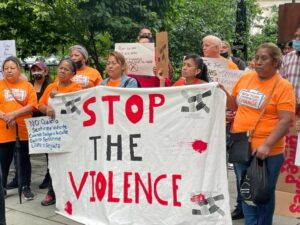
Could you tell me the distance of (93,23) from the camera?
275 inches

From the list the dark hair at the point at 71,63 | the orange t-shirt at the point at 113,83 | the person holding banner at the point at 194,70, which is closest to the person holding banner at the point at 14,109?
the dark hair at the point at 71,63

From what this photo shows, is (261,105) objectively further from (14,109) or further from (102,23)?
(102,23)

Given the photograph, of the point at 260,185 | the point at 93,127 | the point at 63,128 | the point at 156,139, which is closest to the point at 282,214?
the point at 260,185

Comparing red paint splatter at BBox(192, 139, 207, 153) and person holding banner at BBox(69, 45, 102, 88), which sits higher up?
person holding banner at BBox(69, 45, 102, 88)

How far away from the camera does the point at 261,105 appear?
370cm

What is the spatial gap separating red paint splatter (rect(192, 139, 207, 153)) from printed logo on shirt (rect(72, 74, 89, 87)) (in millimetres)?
1967

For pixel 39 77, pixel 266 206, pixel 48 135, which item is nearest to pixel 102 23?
pixel 39 77

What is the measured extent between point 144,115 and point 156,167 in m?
0.47

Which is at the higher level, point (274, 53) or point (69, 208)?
point (274, 53)

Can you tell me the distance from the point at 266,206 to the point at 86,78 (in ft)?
8.64

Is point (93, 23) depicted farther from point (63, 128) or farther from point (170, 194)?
point (170, 194)

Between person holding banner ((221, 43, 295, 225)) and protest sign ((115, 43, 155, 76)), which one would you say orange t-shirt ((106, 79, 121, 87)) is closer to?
protest sign ((115, 43, 155, 76))

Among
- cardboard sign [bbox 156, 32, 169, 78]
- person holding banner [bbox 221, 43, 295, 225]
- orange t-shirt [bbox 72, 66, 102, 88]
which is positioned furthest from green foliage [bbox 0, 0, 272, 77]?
person holding banner [bbox 221, 43, 295, 225]

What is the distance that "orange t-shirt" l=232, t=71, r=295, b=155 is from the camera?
3.65 m
